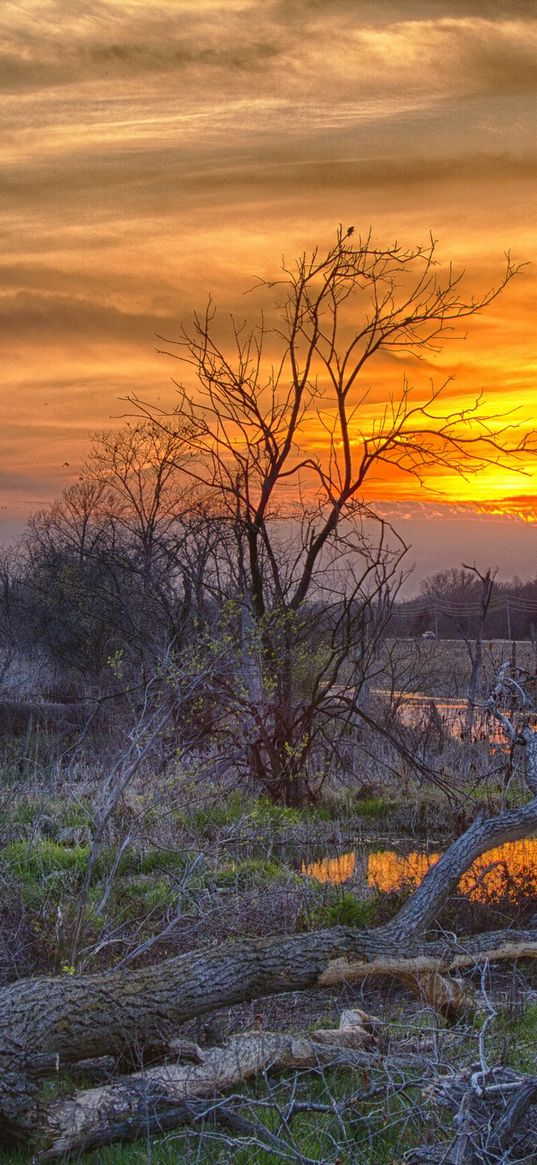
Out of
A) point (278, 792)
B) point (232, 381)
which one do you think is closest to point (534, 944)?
point (278, 792)

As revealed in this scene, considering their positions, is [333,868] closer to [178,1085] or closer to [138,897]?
[138,897]

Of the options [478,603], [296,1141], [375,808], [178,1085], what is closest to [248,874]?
[375,808]

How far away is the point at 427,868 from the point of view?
1180 centimetres

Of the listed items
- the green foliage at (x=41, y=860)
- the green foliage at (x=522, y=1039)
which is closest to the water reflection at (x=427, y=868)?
the green foliage at (x=41, y=860)

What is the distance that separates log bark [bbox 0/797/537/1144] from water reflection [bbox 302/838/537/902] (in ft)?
6.21

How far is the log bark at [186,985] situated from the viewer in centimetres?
509

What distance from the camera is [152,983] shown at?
5910 millimetres

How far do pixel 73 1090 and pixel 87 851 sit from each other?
17.2 feet

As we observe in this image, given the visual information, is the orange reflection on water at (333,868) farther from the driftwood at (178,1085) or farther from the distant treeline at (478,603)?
the distant treeline at (478,603)

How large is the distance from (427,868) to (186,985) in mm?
6286

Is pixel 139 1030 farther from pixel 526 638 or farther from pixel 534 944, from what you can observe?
pixel 526 638

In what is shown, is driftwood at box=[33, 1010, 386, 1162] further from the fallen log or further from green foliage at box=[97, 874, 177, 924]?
green foliage at box=[97, 874, 177, 924]

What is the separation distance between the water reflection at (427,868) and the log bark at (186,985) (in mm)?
1891

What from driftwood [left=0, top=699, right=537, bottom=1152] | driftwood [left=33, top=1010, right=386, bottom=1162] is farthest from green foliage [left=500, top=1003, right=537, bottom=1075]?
driftwood [left=33, top=1010, right=386, bottom=1162]
